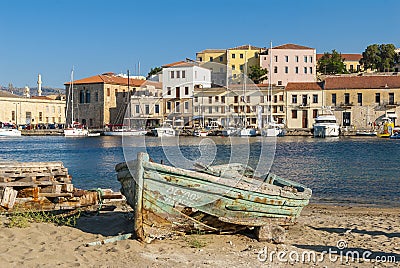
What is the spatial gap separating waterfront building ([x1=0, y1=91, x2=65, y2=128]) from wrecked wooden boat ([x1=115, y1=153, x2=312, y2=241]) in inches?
3107

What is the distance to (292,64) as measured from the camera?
78938 mm

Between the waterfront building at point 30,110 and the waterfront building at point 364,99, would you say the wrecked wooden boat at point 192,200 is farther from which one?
the waterfront building at point 30,110

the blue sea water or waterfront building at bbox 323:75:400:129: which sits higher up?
waterfront building at bbox 323:75:400:129

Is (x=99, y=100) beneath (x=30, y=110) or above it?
above

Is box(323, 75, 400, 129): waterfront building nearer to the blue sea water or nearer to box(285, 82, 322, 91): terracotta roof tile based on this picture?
box(285, 82, 322, 91): terracotta roof tile

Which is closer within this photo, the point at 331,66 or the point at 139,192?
the point at 139,192

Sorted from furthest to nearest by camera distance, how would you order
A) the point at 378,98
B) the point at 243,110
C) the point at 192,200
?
the point at 243,110, the point at 378,98, the point at 192,200

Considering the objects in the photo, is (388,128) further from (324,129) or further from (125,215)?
(125,215)

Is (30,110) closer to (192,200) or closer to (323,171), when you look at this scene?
(323,171)

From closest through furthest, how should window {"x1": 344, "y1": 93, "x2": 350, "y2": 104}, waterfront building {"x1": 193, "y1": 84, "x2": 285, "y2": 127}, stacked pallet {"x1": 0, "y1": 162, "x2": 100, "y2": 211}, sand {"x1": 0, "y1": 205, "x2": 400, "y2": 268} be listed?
sand {"x1": 0, "y1": 205, "x2": 400, "y2": 268} → stacked pallet {"x1": 0, "y1": 162, "x2": 100, "y2": 211} → waterfront building {"x1": 193, "y1": 84, "x2": 285, "y2": 127} → window {"x1": 344, "y1": 93, "x2": 350, "y2": 104}

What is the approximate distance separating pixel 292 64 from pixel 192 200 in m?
72.8

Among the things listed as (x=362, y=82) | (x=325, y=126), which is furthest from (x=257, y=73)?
(x=325, y=126)

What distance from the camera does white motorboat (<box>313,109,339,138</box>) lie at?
6047 cm

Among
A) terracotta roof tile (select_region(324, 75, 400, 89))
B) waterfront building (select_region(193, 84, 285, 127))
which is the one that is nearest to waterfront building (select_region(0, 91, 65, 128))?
waterfront building (select_region(193, 84, 285, 127))
